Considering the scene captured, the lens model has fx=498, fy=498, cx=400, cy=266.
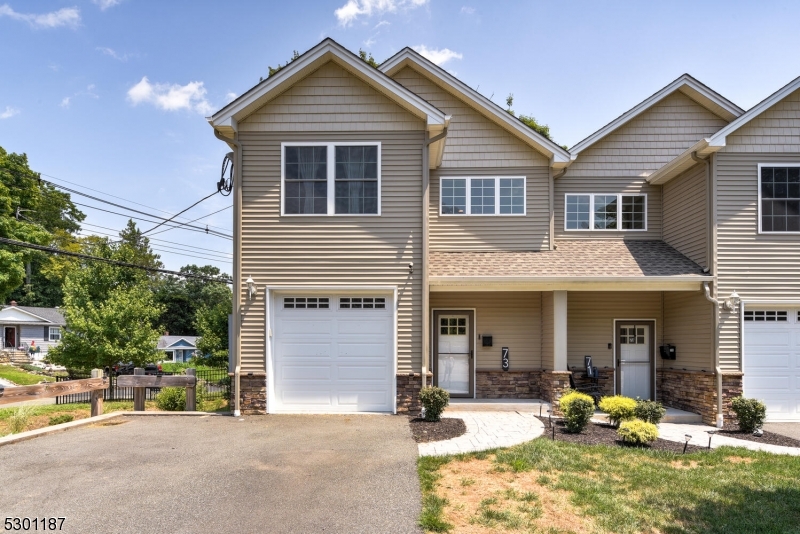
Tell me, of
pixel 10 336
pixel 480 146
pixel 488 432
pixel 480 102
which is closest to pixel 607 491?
pixel 488 432

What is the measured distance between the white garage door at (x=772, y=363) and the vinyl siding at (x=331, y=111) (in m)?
8.11

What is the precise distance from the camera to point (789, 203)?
10.4 m

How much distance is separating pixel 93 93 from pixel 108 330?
28.4 feet

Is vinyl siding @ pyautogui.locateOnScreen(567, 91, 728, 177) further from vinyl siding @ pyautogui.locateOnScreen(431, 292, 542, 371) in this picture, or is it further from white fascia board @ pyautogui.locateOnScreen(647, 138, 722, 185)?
vinyl siding @ pyautogui.locateOnScreen(431, 292, 542, 371)

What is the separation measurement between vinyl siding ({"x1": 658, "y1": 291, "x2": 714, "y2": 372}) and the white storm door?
39 cm

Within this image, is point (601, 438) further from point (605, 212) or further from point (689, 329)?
point (605, 212)

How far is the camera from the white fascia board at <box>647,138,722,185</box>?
10188 millimetres

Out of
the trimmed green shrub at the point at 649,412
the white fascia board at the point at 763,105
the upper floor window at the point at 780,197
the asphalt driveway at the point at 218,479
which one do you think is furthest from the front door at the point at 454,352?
the white fascia board at the point at 763,105

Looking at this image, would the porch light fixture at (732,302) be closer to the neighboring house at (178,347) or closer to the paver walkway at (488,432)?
the paver walkway at (488,432)

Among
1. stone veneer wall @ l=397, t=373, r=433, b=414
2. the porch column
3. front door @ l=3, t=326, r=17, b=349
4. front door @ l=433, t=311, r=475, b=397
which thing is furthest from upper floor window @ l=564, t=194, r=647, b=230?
front door @ l=3, t=326, r=17, b=349

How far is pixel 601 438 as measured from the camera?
26.4 feet

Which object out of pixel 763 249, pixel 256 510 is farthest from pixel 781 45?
pixel 256 510

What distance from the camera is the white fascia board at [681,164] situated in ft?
33.4

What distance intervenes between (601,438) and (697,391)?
4.03 metres
